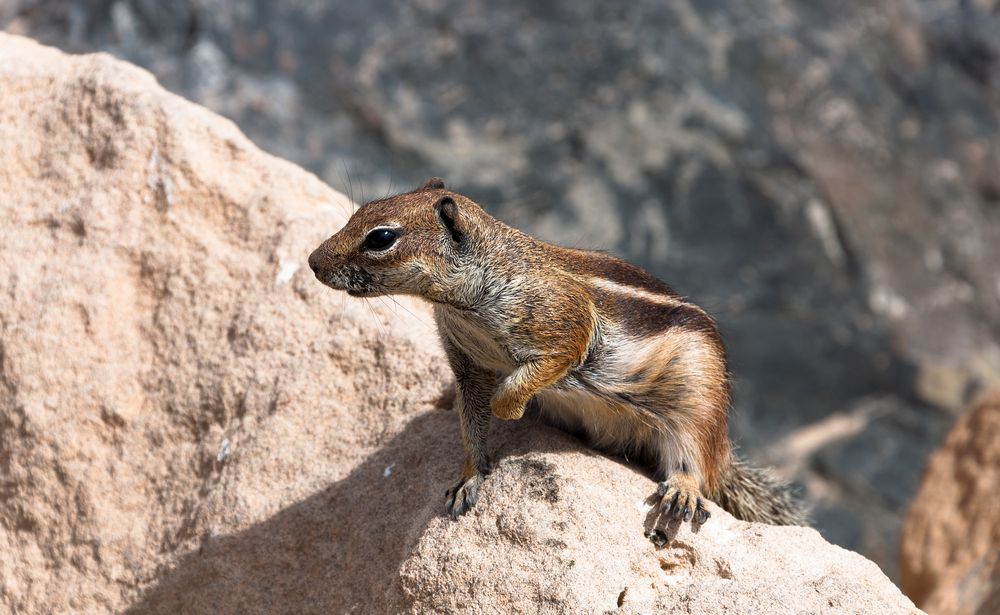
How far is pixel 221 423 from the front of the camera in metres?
4.73

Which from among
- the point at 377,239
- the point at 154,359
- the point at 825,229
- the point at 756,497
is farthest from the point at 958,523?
the point at 825,229

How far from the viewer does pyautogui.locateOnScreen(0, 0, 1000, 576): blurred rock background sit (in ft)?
34.6

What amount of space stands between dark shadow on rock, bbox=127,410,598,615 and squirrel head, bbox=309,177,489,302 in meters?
0.68

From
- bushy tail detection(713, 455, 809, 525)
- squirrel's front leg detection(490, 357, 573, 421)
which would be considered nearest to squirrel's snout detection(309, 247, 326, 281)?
squirrel's front leg detection(490, 357, 573, 421)

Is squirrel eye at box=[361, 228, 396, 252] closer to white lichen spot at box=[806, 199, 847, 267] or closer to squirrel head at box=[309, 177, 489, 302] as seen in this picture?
squirrel head at box=[309, 177, 489, 302]

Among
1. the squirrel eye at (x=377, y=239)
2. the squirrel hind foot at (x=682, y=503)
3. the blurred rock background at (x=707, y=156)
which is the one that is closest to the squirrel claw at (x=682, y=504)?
the squirrel hind foot at (x=682, y=503)

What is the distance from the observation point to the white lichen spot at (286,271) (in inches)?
193

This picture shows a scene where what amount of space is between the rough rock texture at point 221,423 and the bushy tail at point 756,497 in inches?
16.3

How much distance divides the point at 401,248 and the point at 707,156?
7831 mm

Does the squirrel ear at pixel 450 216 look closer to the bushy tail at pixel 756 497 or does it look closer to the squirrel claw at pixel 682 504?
the squirrel claw at pixel 682 504

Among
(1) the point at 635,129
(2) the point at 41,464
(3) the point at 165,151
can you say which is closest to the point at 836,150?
(1) the point at 635,129

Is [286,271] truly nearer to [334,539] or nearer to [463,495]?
[334,539]

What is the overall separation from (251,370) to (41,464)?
94 cm

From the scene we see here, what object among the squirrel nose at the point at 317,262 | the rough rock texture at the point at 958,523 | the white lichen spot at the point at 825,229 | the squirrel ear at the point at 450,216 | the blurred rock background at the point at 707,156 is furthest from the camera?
the white lichen spot at the point at 825,229
